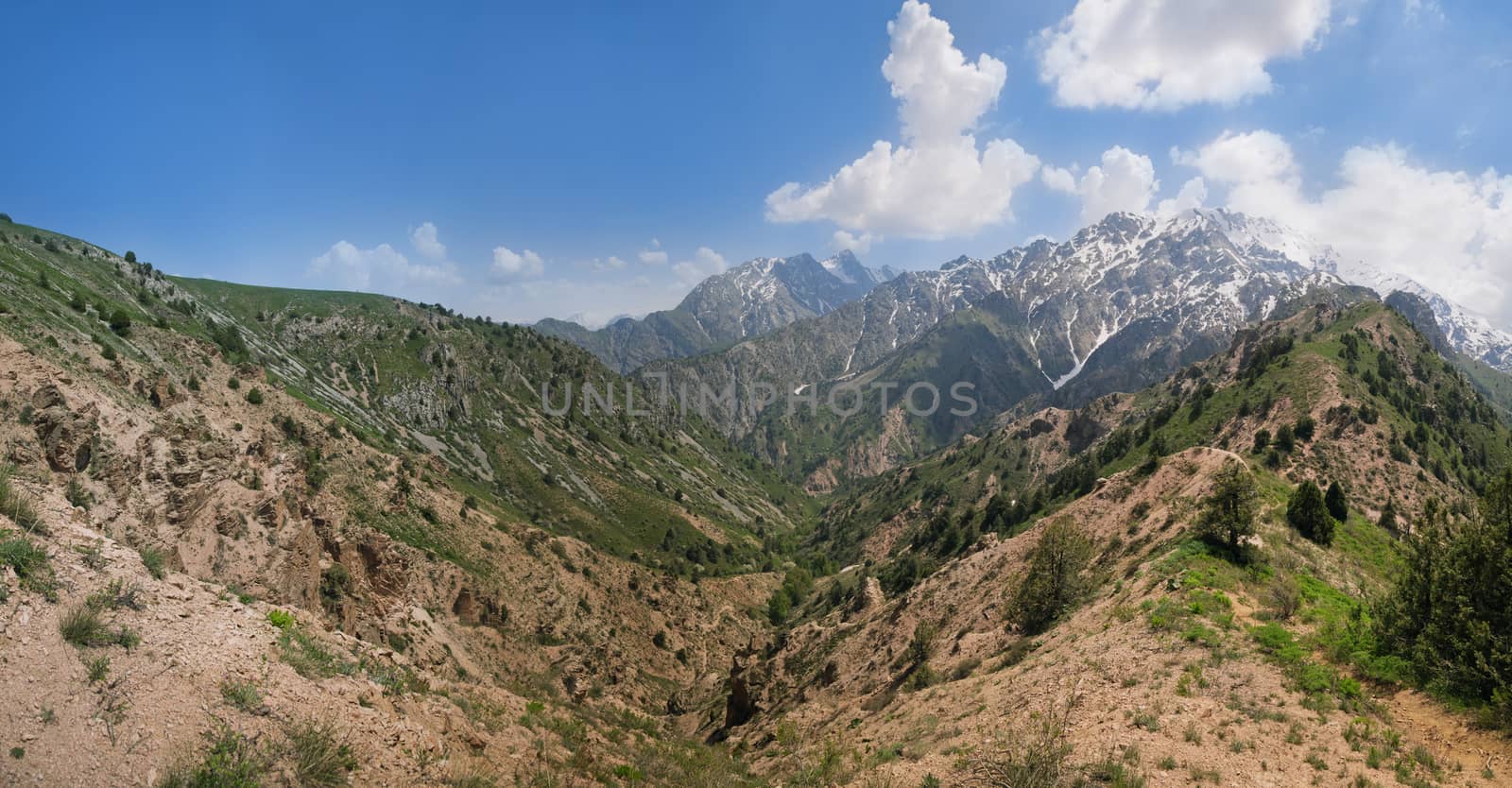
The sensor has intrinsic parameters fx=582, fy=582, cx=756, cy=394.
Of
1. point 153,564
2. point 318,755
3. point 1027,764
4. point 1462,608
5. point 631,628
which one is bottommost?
point 631,628

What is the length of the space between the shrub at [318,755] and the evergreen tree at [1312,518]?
1812 inches

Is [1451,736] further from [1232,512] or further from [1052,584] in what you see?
[1052,584]

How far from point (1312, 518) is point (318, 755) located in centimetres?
4697

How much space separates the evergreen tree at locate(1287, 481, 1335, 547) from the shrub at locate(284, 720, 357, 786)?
4604cm

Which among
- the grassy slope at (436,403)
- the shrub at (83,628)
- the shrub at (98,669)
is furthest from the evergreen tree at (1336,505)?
the grassy slope at (436,403)

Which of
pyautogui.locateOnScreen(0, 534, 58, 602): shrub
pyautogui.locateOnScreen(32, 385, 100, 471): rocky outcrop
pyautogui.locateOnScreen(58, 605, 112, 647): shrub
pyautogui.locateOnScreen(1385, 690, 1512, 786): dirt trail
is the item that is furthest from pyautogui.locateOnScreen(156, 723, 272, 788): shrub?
pyautogui.locateOnScreen(1385, 690, 1512, 786): dirt trail

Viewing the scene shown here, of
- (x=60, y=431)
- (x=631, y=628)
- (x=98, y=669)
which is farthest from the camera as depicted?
(x=631, y=628)

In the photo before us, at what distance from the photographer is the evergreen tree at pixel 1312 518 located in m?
33.9

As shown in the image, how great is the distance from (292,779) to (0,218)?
181868 millimetres

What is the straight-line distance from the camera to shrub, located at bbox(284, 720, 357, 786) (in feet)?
34.4

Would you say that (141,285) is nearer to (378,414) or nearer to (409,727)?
(378,414)

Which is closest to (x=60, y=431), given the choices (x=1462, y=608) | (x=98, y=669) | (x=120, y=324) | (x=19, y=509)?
(x=19, y=509)

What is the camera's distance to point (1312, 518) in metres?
34.2

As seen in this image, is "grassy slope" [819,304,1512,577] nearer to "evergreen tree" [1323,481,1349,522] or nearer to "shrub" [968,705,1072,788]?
"evergreen tree" [1323,481,1349,522]
